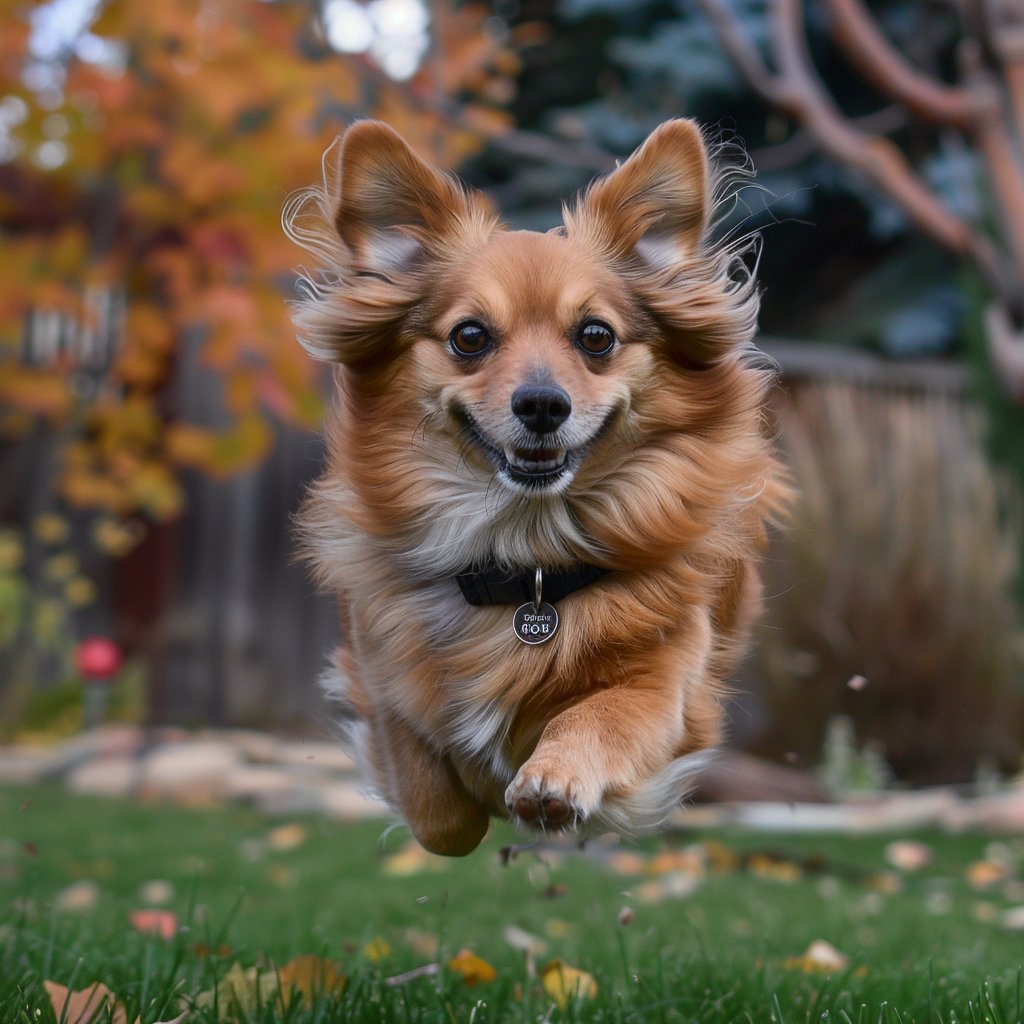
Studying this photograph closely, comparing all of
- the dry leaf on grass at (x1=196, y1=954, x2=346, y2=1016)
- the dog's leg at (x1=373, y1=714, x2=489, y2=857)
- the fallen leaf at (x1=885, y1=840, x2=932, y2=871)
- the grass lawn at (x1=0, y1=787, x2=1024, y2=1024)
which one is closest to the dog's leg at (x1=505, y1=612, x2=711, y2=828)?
the dog's leg at (x1=373, y1=714, x2=489, y2=857)

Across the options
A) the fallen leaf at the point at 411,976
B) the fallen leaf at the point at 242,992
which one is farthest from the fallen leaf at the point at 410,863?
the fallen leaf at the point at 242,992

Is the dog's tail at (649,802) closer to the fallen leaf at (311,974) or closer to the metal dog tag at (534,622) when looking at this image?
the metal dog tag at (534,622)

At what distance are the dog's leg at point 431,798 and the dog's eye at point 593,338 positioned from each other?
85 centimetres

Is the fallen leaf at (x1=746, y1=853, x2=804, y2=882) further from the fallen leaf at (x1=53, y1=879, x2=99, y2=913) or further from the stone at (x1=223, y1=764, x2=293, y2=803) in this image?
the stone at (x1=223, y1=764, x2=293, y2=803)

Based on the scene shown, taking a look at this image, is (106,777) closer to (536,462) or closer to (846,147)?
(846,147)

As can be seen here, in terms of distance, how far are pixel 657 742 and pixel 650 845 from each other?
426 cm

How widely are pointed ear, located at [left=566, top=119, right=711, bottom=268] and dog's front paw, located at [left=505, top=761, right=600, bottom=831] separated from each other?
3.80 ft

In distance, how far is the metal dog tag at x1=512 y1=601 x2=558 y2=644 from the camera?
2.54 metres

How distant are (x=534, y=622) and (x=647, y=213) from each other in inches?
35.2

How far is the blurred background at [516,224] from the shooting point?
25.3ft

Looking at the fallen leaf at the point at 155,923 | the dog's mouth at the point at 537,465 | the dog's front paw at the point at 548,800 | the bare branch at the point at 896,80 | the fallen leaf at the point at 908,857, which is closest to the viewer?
the dog's front paw at the point at 548,800

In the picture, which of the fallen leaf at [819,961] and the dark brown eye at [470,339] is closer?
the dark brown eye at [470,339]

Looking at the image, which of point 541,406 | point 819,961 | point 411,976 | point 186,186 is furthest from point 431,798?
point 186,186

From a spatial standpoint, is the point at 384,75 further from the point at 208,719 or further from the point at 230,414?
the point at 208,719
